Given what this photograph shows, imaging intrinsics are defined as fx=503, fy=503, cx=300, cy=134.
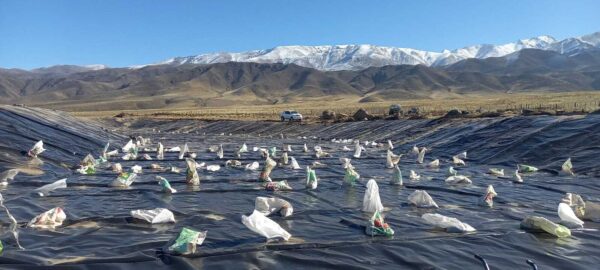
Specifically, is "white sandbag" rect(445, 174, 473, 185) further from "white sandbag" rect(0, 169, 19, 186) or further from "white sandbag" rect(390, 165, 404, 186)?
"white sandbag" rect(0, 169, 19, 186)

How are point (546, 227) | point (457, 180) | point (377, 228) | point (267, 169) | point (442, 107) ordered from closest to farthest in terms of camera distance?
1. point (377, 228)
2. point (546, 227)
3. point (267, 169)
4. point (457, 180)
5. point (442, 107)

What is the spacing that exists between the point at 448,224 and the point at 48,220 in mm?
5696

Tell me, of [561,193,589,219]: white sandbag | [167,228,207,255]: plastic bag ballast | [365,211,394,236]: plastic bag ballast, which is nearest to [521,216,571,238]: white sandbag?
[561,193,589,219]: white sandbag

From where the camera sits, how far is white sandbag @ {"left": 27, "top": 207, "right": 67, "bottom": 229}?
22.6ft

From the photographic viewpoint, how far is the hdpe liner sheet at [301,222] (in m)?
5.82

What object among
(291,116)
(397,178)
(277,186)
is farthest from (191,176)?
(291,116)

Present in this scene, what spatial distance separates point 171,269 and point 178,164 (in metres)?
11.6

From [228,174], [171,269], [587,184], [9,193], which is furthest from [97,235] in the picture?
[587,184]

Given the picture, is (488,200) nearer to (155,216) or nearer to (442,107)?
(155,216)

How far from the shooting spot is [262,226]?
637 centimetres

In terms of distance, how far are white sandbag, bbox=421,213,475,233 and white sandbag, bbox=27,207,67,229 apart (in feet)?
17.6

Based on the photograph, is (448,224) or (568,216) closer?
(448,224)

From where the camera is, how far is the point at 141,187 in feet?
36.3

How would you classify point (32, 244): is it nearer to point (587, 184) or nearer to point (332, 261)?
point (332, 261)
